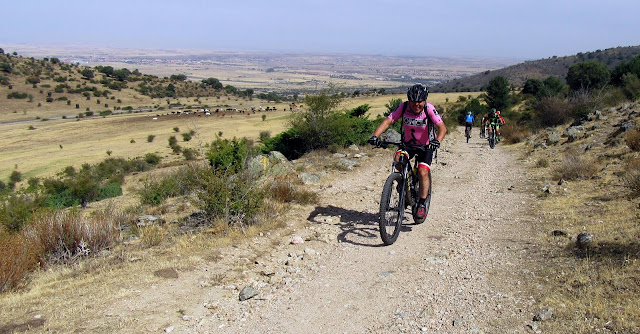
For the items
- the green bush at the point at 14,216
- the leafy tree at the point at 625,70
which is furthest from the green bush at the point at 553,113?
the green bush at the point at 14,216

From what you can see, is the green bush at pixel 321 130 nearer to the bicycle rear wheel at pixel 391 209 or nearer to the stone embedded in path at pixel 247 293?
the bicycle rear wheel at pixel 391 209

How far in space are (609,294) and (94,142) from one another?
Result: 41969 mm

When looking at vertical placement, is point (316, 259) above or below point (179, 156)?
above

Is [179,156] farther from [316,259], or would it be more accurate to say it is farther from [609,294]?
[609,294]

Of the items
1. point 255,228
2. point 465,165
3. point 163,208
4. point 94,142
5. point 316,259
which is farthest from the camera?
point 94,142

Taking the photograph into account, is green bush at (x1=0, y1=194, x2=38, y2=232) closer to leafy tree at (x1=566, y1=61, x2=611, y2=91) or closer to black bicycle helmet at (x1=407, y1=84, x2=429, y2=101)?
black bicycle helmet at (x1=407, y1=84, x2=429, y2=101)

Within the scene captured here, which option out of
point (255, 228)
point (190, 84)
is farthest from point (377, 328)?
point (190, 84)

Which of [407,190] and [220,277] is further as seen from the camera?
[407,190]

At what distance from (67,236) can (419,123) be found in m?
5.11

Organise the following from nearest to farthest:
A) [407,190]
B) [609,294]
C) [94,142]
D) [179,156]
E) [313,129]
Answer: [609,294] < [407,190] < [313,129] < [179,156] < [94,142]

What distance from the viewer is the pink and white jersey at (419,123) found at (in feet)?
20.4

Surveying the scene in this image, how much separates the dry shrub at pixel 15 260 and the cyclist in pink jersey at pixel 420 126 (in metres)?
4.60

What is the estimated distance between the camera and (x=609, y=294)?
394 centimetres

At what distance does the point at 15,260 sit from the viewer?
17.2ft
